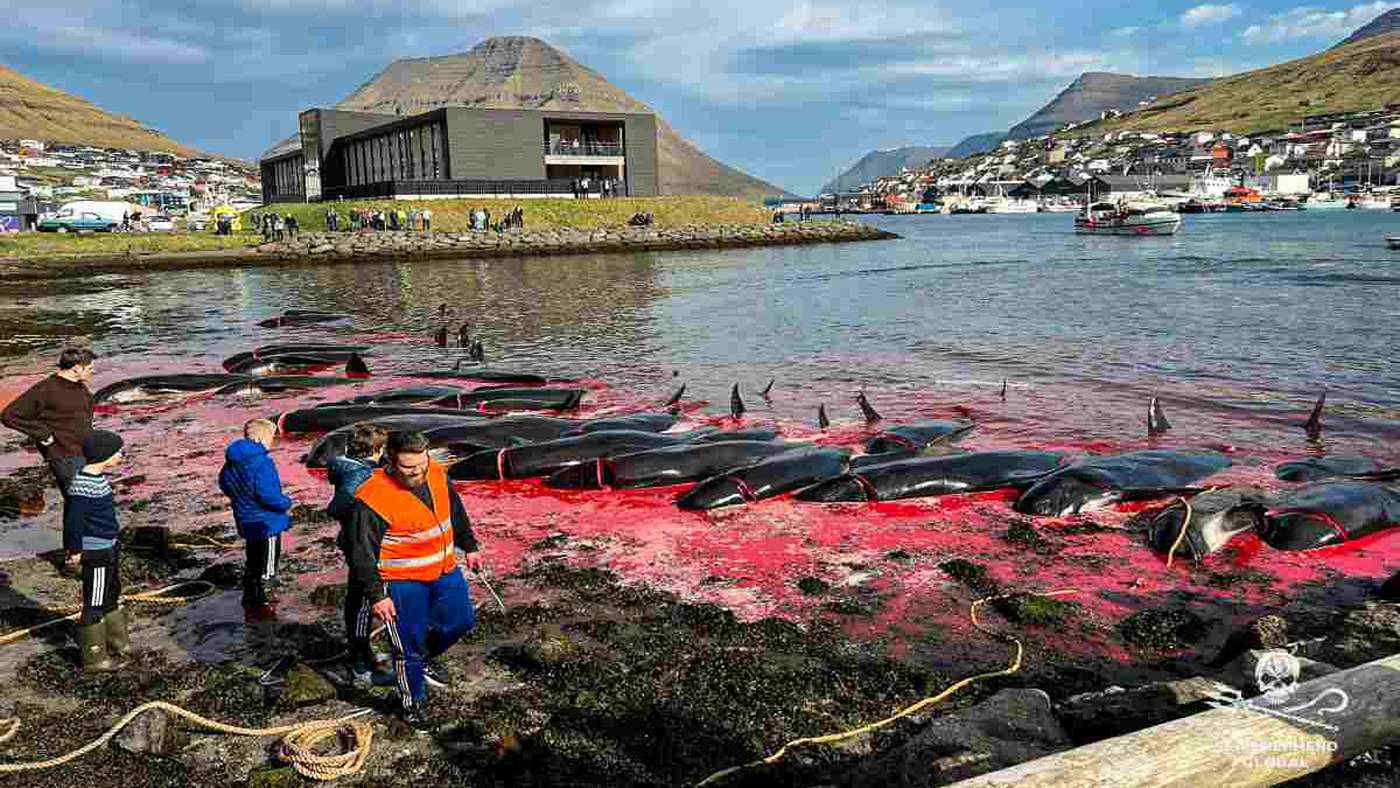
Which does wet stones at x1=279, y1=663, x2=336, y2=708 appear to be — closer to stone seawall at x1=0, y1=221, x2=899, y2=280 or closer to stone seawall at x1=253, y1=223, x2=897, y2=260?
stone seawall at x1=0, y1=221, x2=899, y2=280

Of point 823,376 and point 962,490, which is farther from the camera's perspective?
point 823,376

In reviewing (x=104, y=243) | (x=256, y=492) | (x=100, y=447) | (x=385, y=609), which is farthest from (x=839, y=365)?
(x=104, y=243)

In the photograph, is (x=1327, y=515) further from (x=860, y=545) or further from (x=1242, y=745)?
(x=1242, y=745)

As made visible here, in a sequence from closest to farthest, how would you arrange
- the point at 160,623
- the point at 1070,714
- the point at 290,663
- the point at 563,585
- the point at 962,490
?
the point at 1070,714
the point at 290,663
the point at 160,623
the point at 563,585
the point at 962,490

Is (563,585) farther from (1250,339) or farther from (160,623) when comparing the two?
(1250,339)

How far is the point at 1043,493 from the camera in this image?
12.8 metres

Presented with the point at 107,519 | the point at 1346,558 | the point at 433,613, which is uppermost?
the point at 107,519

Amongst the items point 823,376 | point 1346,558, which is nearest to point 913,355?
point 823,376

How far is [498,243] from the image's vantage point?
2928 inches

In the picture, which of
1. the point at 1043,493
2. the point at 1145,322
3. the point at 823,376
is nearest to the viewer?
the point at 1043,493

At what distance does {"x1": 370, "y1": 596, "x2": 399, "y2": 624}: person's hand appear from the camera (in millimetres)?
6465

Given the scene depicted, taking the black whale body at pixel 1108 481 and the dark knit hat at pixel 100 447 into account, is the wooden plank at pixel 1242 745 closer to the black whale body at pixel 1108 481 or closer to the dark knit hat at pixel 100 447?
the black whale body at pixel 1108 481

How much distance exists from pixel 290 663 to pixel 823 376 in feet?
59.7

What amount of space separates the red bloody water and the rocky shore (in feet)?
177
